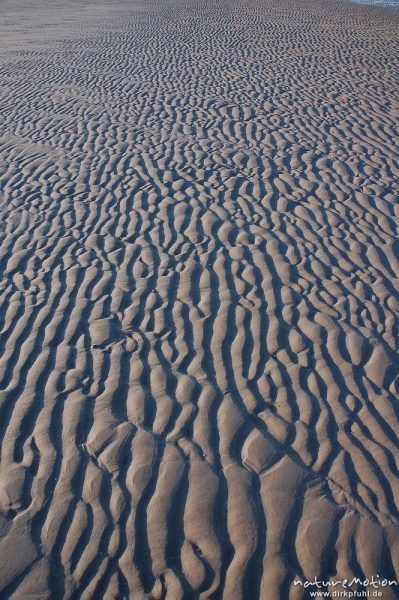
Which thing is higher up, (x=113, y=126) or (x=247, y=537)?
(x=113, y=126)

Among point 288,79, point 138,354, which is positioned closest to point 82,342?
point 138,354

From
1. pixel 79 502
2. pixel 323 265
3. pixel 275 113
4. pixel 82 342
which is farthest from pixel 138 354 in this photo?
pixel 275 113

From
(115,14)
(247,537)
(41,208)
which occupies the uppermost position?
(115,14)

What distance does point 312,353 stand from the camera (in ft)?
15.7

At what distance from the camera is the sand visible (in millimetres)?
3363

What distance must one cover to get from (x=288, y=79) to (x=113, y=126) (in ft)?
17.8

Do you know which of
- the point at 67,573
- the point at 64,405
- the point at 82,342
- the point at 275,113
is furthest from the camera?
the point at 275,113

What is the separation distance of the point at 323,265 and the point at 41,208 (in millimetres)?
4008

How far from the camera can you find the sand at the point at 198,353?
3363 mm

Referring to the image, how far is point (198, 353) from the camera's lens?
15.8 ft

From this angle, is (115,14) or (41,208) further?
(115,14)

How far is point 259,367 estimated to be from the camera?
464cm

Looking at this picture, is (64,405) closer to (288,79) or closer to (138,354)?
(138,354)

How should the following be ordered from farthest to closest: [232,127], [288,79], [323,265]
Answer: [288,79] → [232,127] → [323,265]
